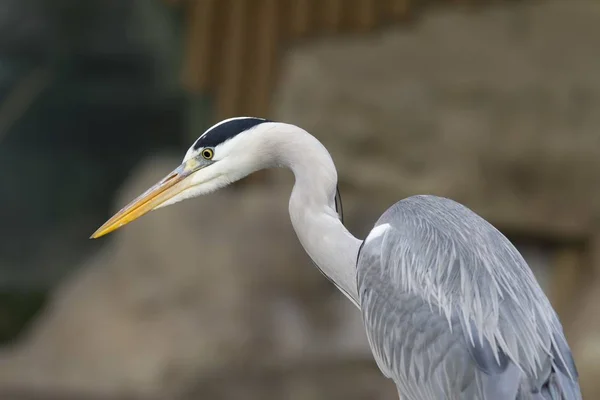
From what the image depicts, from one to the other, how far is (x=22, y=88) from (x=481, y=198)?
288 cm

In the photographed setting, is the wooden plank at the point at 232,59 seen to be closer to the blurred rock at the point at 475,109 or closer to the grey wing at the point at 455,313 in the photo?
the blurred rock at the point at 475,109

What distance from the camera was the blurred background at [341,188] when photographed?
3.98 meters

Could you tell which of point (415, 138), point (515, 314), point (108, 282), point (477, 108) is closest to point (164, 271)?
point (108, 282)

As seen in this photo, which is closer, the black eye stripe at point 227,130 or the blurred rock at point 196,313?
the black eye stripe at point 227,130

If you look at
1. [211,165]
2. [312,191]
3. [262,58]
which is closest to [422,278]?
[312,191]

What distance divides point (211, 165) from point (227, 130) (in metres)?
0.09

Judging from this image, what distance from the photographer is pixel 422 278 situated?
6.39 ft

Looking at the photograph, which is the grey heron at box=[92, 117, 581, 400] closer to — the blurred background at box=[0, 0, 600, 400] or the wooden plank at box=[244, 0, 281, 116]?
the blurred background at box=[0, 0, 600, 400]

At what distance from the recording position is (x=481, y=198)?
14.2 ft

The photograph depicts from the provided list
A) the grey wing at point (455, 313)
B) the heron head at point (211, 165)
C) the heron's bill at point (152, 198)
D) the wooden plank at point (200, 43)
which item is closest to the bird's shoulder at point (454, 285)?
the grey wing at point (455, 313)

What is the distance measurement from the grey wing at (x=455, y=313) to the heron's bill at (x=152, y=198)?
44 centimetres

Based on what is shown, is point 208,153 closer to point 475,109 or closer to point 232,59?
point 475,109

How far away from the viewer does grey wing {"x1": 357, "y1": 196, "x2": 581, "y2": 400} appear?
181cm

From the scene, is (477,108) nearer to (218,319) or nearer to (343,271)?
(218,319)
